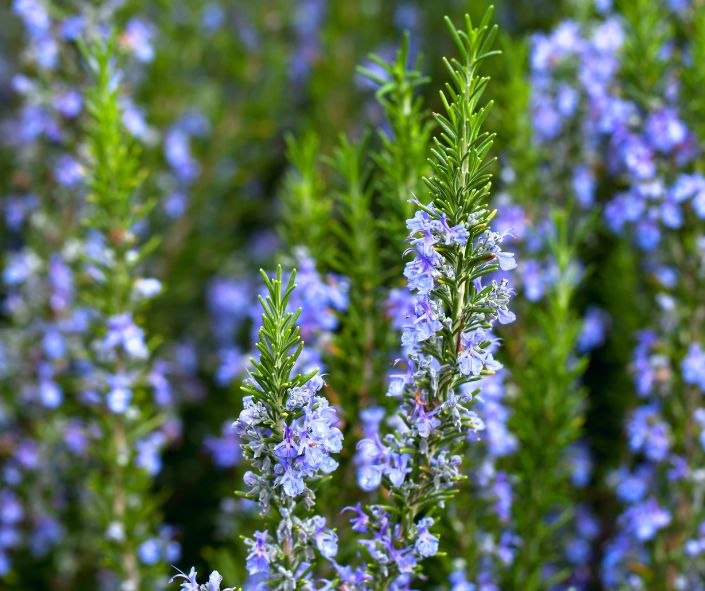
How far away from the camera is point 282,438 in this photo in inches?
47.4

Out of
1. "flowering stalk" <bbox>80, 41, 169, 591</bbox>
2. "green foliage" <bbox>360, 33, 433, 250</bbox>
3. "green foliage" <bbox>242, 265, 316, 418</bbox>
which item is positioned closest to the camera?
"green foliage" <bbox>242, 265, 316, 418</bbox>

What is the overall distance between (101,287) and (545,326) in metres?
1.07

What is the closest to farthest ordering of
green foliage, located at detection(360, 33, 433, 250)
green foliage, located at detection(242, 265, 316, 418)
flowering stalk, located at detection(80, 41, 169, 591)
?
green foliage, located at detection(242, 265, 316, 418) < green foliage, located at detection(360, 33, 433, 250) < flowering stalk, located at detection(80, 41, 169, 591)

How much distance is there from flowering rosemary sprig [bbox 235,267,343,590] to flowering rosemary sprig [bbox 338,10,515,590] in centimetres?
12

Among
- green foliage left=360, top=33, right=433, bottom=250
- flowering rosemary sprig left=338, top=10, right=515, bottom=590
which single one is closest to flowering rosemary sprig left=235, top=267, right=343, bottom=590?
flowering rosemary sprig left=338, top=10, right=515, bottom=590

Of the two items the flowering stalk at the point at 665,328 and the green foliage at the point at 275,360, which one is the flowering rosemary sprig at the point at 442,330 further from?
the flowering stalk at the point at 665,328

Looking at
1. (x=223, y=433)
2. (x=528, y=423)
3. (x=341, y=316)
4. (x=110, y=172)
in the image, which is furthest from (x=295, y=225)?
(x=223, y=433)

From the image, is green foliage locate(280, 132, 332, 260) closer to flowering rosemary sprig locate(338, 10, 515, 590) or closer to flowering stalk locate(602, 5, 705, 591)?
flowering rosemary sprig locate(338, 10, 515, 590)

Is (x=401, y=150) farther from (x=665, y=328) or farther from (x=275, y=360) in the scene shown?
(x=665, y=328)

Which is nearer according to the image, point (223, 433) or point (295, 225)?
point (295, 225)

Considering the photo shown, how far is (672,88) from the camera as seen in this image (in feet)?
6.97

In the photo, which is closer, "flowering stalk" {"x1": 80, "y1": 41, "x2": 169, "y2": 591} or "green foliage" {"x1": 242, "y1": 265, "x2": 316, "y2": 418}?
"green foliage" {"x1": 242, "y1": 265, "x2": 316, "y2": 418}

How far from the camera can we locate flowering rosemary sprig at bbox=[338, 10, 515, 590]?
1214mm

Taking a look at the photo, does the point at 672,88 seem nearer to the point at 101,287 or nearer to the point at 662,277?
the point at 662,277
